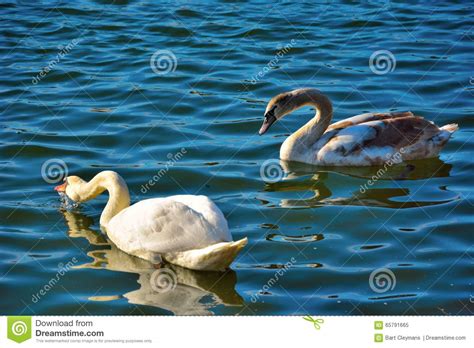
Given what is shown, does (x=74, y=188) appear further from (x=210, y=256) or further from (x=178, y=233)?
(x=210, y=256)

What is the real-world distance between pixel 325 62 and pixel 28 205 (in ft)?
20.1

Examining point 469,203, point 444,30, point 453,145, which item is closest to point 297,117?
point 453,145

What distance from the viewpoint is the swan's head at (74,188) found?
9.85 meters

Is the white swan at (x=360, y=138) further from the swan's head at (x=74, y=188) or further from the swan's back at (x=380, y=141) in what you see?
the swan's head at (x=74, y=188)

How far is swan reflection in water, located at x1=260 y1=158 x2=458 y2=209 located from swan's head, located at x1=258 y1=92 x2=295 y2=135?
48cm

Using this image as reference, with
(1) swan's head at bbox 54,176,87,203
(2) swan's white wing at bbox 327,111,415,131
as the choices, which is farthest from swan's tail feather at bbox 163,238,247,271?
(2) swan's white wing at bbox 327,111,415,131

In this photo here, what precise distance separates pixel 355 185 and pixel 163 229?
→ 2997mm

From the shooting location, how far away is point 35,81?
14297 mm

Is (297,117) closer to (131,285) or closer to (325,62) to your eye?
(325,62)

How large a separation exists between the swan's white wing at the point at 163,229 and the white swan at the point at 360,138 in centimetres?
300

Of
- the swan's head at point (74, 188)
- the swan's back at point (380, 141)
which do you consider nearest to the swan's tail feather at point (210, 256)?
the swan's head at point (74, 188)

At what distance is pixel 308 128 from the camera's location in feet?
37.7
